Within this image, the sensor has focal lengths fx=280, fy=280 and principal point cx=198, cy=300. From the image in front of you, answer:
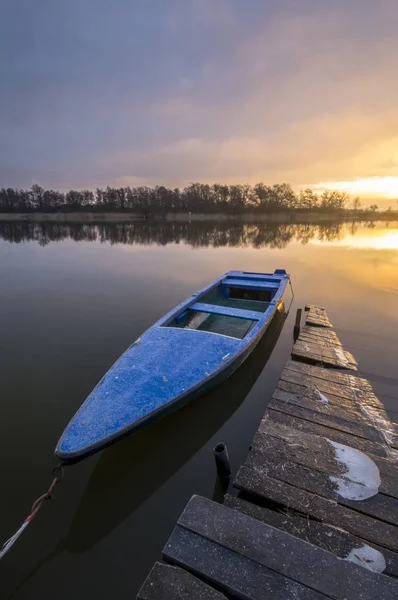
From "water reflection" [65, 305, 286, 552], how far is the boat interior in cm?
198

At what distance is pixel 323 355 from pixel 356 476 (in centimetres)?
324

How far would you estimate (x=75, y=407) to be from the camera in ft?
16.1

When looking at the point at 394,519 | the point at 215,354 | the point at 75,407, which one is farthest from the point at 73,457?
the point at 394,519

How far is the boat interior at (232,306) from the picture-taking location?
6980 millimetres

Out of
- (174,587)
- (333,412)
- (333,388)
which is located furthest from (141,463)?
(333,388)

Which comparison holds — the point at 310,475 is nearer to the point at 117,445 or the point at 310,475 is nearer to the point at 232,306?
the point at 117,445

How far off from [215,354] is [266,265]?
14.1 metres

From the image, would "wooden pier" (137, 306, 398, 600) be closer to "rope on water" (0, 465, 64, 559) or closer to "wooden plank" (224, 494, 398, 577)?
"wooden plank" (224, 494, 398, 577)

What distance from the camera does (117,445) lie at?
163 inches

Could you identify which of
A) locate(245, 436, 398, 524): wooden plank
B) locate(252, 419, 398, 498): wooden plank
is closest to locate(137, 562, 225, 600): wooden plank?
locate(245, 436, 398, 524): wooden plank

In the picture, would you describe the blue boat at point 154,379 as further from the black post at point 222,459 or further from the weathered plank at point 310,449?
the weathered plank at point 310,449

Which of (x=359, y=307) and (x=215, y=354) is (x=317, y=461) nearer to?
(x=215, y=354)

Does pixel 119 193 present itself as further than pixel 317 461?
Yes

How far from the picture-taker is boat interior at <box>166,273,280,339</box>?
275 inches
